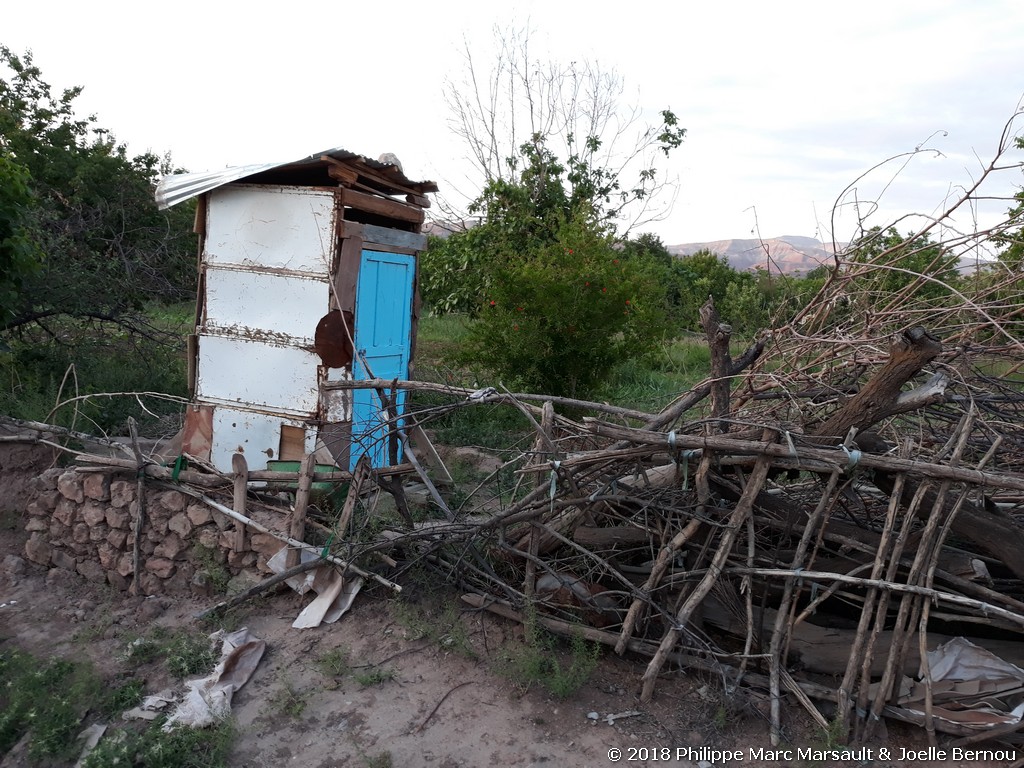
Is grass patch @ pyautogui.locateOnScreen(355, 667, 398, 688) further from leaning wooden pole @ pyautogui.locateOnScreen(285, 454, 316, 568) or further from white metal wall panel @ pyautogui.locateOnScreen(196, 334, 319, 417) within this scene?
white metal wall panel @ pyautogui.locateOnScreen(196, 334, 319, 417)

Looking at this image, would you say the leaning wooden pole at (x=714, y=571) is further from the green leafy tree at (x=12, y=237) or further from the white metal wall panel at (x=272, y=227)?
the green leafy tree at (x=12, y=237)

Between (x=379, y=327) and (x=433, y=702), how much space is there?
307cm

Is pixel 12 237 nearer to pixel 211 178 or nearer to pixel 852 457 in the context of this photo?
pixel 211 178

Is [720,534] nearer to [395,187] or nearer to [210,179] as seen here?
[395,187]

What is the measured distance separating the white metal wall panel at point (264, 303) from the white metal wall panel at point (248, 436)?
612 millimetres

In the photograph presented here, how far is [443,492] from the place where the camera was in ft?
17.4

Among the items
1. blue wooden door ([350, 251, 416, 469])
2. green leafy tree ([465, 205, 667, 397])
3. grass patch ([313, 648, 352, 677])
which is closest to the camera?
grass patch ([313, 648, 352, 677])

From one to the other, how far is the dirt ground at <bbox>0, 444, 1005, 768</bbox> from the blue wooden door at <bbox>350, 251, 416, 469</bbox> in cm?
156

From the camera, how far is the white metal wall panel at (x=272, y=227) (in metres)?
5.30

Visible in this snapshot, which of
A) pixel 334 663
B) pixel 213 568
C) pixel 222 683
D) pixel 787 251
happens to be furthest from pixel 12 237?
pixel 787 251

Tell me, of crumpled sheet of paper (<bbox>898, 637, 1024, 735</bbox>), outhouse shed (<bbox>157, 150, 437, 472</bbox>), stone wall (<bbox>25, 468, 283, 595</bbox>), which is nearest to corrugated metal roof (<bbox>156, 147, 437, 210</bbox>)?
outhouse shed (<bbox>157, 150, 437, 472</bbox>)

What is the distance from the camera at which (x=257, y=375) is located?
5578 millimetres

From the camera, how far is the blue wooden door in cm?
556

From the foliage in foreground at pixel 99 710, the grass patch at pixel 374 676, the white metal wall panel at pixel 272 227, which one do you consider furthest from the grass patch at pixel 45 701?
the white metal wall panel at pixel 272 227
